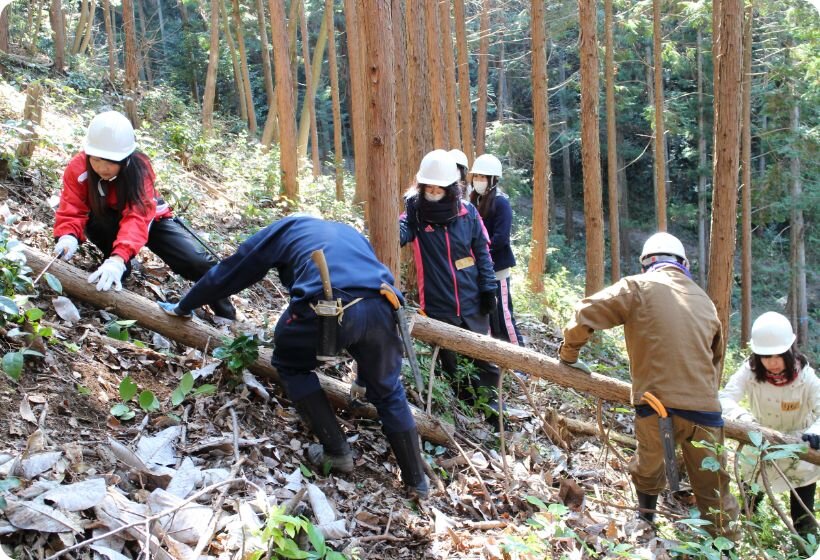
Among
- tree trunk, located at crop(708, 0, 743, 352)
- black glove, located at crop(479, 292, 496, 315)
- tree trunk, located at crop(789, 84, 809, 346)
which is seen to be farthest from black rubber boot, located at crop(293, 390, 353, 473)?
tree trunk, located at crop(789, 84, 809, 346)

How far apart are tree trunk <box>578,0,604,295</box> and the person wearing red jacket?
875cm

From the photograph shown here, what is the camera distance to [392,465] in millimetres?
4570

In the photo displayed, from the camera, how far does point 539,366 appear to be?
4.84 m

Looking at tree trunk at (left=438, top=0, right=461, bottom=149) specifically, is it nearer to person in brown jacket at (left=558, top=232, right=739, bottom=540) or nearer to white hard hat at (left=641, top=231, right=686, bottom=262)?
white hard hat at (left=641, top=231, right=686, bottom=262)

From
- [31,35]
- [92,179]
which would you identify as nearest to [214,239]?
[92,179]

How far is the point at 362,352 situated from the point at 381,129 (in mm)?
1894

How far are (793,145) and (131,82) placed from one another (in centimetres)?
2069

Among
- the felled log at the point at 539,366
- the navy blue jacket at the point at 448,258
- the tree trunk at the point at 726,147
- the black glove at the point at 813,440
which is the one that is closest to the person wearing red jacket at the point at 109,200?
the navy blue jacket at the point at 448,258

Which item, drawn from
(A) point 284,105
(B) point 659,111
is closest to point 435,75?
(A) point 284,105

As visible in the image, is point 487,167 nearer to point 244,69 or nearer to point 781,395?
point 781,395

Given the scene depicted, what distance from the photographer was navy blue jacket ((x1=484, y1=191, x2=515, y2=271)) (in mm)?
6961

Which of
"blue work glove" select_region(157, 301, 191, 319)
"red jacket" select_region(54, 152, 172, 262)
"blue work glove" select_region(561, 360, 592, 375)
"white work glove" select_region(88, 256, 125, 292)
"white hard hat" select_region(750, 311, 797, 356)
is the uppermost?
"red jacket" select_region(54, 152, 172, 262)

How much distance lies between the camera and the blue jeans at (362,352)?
153 inches

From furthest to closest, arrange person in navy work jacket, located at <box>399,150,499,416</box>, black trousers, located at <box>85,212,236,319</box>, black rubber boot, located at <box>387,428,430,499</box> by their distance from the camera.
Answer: person in navy work jacket, located at <box>399,150,499,416</box> → black trousers, located at <box>85,212,236,319</box> → black rubber boot, located at <box>387,428,430,499</box>
